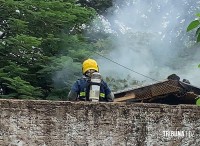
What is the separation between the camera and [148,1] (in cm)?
2130

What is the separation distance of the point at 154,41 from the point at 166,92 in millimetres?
10608

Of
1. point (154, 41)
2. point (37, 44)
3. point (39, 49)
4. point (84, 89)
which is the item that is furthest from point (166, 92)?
point (154, 41)

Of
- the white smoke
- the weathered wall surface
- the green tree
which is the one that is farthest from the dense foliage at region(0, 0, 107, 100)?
the weathered wall surface

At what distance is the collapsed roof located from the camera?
289 inches

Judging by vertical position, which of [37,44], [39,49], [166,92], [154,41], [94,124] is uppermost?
[154,41]

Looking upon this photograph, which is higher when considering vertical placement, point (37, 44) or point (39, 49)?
point (39, 49)

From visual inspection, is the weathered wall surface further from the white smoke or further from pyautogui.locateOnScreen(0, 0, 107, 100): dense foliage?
the white smoke

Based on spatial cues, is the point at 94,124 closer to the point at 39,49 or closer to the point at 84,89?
the point at 84,89

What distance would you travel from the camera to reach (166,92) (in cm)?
740

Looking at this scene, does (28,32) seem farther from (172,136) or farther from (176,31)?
(176,31)

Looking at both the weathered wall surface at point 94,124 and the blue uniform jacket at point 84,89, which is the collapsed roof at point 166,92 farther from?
the weathered wall surface at point 94,124

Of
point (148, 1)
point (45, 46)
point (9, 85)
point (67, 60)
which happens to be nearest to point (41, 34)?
point (45, 46)

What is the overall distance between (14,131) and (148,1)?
58.4 ft

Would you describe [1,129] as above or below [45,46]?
below
